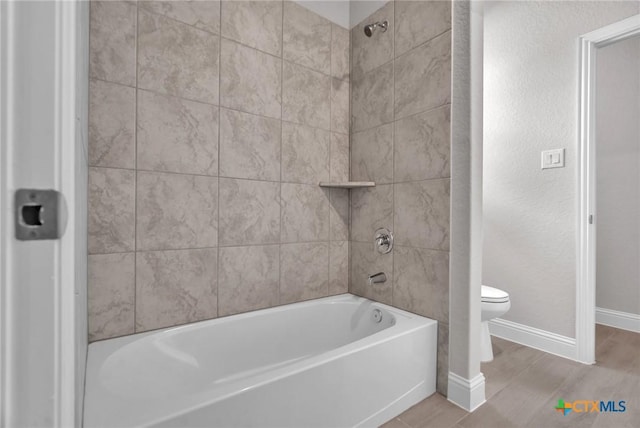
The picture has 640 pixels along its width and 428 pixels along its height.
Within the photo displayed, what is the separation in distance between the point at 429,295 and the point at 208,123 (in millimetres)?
1420

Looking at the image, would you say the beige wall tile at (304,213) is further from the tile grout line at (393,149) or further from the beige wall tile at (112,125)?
the beige wall tile at (112,125)

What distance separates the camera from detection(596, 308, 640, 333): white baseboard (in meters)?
2.46

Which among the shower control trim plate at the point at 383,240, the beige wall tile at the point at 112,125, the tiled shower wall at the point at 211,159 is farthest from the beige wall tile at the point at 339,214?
the beige wall tile at the point at 112,125

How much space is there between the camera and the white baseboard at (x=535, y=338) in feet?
6.48

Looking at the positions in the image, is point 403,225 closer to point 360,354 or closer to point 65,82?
point 360,354

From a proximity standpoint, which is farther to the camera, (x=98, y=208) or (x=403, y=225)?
(x=403, y=225)

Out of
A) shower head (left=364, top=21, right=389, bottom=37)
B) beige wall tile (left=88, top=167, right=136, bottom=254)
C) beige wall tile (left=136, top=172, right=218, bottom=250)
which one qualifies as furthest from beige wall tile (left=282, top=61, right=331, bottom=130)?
beige wall tile (left=88, top=167, right=136, bottom=254)

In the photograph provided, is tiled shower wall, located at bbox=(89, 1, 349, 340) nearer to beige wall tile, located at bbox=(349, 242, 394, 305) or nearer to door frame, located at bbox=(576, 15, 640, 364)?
beige wall tile, located at bbox=(349, 242, 394, 305)

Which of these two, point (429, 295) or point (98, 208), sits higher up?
point (98, 208)

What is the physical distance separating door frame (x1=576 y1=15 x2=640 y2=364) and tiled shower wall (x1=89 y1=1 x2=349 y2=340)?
1457mm

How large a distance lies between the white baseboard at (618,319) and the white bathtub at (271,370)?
6.84 feet

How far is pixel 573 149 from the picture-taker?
6.43 ft

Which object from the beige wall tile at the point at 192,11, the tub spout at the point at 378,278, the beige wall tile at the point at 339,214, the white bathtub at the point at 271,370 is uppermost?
the beige wall tile at the point at 192,11

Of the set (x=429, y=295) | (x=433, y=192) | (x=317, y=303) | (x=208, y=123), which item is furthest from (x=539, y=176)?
(x=208, y=123)
